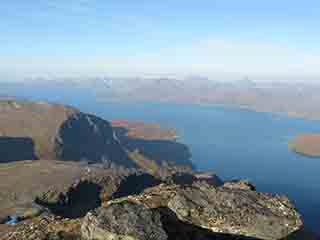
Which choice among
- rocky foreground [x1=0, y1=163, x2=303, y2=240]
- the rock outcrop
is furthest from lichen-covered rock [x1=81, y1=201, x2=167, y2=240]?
the rock outcrop

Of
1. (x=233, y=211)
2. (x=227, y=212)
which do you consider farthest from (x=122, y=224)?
(x=233, y=211)

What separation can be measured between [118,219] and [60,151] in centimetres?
19087

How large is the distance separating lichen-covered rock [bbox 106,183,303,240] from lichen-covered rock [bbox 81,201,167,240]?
319cm

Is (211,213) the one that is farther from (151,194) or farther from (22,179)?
(22,179)

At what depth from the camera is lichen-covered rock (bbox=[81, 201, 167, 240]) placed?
1347cm

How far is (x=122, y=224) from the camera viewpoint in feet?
45.6

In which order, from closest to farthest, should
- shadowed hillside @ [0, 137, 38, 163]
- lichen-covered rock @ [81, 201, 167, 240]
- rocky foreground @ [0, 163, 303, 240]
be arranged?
lichen-covered rock @ [81, 201, 167, 240], rocky foreground @ [0, 163, 303, 240], shadowed hillside @ [0, 137, 38, 163]

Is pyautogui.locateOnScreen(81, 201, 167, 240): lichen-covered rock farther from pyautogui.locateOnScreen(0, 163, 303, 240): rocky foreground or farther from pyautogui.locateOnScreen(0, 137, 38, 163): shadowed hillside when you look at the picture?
pyautogui.locateOnScreen(0, 137, 38, 163): shadowed hillside

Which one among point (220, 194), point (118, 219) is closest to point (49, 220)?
point (118, 219)

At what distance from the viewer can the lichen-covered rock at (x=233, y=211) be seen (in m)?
16.8

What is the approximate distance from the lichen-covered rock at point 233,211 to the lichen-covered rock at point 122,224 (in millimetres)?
3195

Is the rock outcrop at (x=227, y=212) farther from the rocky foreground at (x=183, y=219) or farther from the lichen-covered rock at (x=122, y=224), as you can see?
the lichen-covered rock at (x=122, y=224)

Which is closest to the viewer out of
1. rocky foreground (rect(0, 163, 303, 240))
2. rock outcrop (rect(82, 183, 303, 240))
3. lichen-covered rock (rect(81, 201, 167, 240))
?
lichen-covered rock (rect(81, 201, 167, 240))

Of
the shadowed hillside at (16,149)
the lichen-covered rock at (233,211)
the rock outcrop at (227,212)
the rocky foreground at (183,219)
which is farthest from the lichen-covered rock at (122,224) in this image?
the shadowed hillside at (16,149)
